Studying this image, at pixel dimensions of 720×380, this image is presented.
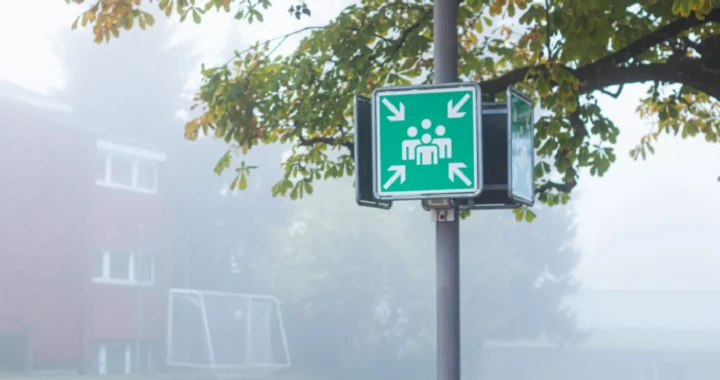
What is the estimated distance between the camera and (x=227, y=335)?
78.6 meters

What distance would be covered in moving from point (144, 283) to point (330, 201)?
14.3 m

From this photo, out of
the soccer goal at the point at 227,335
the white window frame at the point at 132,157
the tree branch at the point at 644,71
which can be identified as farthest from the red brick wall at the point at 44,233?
the tree branch at the point at 644,71

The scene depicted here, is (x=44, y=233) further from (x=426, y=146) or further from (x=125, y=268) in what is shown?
(x=426, y=146)

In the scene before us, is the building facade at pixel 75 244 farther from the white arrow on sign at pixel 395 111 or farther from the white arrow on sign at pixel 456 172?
the white arrow on sign at pixel 456 172

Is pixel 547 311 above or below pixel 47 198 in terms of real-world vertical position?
below

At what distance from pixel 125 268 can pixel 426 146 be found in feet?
189

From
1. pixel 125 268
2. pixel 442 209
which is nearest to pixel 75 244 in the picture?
pixel 125 268

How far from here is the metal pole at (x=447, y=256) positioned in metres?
6.08

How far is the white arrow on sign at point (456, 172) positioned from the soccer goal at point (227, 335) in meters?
64.3

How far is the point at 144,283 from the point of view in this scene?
6391 centimetres

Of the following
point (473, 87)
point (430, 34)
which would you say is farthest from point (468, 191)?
point (430, 34)

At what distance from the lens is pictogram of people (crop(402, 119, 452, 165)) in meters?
5.99

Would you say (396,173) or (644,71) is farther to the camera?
Result: (644,71)

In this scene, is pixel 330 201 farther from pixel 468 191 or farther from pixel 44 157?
pixel 468 191
